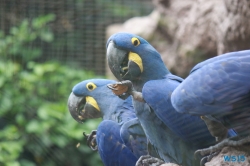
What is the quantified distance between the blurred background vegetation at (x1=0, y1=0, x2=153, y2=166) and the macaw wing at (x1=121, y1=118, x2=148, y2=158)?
1117 mm

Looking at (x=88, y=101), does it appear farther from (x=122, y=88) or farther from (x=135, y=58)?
(x=122, y=88)

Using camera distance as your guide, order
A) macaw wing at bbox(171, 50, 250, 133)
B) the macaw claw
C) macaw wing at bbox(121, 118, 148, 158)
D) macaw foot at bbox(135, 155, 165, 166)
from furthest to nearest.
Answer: macaw wing at bbox(121, 118, 148, 158) → macaw foot at bbox(135, 155, 165, 166) → the macaw claw → macaw wing at bbox(171, 50, 250, 133)

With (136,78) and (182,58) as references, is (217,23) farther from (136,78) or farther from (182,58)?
(136,78)

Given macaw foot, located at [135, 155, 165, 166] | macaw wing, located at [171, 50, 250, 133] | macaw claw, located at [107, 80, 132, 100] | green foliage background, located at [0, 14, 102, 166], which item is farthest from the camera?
green foliage background, located at [0, 14, 102, 166]

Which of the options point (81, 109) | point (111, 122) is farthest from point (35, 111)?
point (111, 122)

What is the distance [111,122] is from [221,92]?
61cm

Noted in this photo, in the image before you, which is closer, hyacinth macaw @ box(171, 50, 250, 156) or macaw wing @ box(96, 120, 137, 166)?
hyacinth macaw @ box(171, 50, 250, 156)

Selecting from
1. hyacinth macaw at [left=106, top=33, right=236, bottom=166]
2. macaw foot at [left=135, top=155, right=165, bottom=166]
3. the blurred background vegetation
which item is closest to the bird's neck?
hyacinth macaw at [left=106, top=33, right=236, bottom=166]

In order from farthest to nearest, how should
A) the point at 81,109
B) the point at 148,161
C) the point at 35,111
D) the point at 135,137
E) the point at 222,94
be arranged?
1. the point at 35,111
2. the point at 81,109
3. the point at 135,137
4. the point at 148,161
5. the point at 222,94

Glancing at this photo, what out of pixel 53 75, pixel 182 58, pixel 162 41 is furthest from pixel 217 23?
pixel 53 75

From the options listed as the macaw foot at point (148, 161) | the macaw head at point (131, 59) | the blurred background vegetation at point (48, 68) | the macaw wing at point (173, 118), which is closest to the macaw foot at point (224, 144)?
the macaw wing at point (173, 118)

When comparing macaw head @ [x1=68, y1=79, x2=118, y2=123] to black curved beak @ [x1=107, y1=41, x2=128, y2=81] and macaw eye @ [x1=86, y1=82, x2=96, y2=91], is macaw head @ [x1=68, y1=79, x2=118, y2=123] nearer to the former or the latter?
macaw eye @ [x1=86, y1=82, x2=96, y2=91]

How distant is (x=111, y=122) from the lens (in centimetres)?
177

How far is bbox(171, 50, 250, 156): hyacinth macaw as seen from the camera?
123cm
